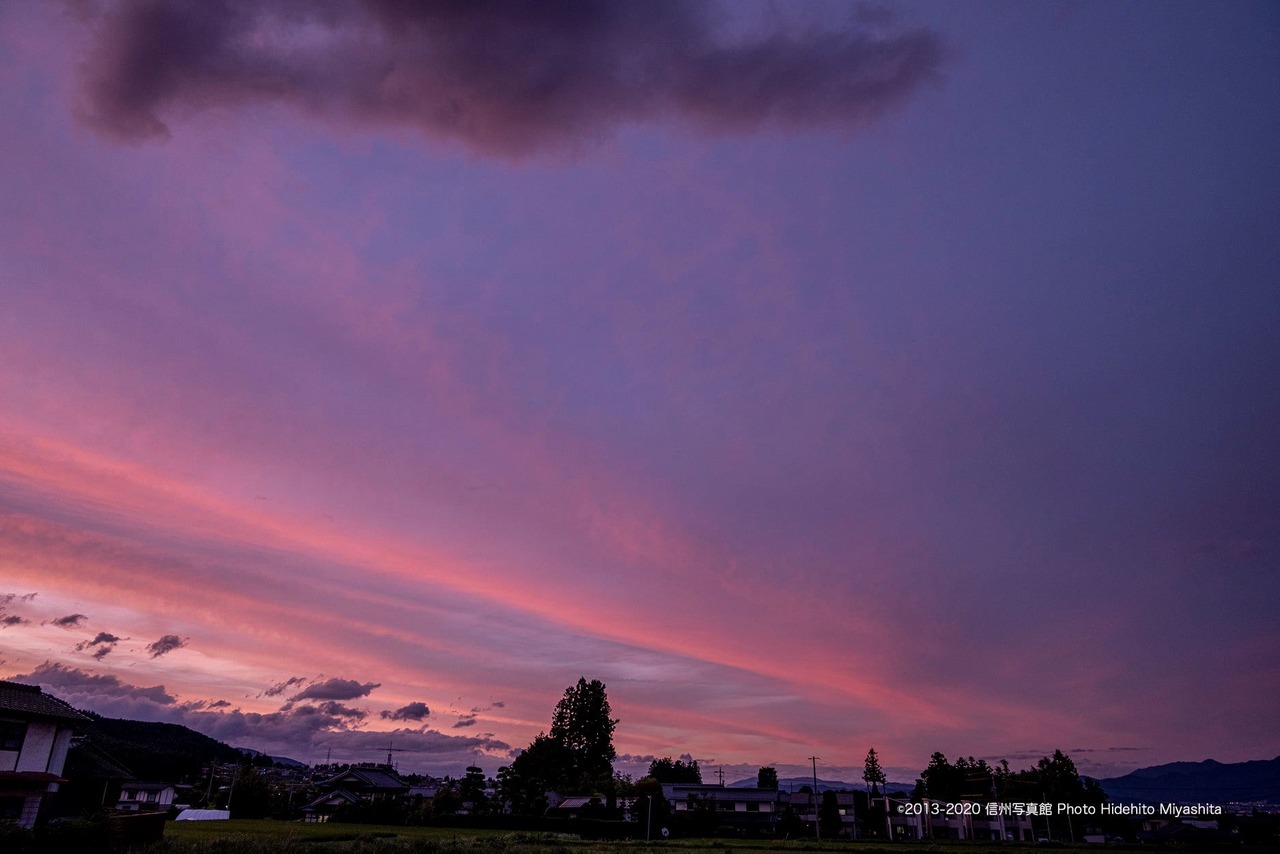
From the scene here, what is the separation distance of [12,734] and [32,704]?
1.99 metres

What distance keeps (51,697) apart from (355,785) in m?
88.3

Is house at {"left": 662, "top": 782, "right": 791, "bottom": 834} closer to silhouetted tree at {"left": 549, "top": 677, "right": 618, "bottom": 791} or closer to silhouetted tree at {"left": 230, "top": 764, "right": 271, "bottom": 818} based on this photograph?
silhouetted tree at {"left": 549, "top": 677, "right": 618, "bottom": 791}

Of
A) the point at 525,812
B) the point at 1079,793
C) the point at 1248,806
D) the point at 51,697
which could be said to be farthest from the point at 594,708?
the point at 1248,806

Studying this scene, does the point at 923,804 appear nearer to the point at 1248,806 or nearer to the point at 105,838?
the point at 1248,806

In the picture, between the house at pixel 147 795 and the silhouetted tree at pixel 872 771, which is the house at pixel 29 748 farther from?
the silhouetted tree at pixel 872 771

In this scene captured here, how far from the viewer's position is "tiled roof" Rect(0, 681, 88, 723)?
42.8 metres

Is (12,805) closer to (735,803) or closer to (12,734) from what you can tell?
(12,734)

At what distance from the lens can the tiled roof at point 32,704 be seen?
4284 centimetres

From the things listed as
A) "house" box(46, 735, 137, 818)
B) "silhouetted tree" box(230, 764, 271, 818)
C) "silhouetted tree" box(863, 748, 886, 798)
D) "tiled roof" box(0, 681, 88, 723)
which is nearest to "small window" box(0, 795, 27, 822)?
"tiled roof" box(0, 681, 88, 723)

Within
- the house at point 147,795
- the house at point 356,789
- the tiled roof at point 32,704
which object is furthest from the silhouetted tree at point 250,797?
the tiled roof at point 32,704

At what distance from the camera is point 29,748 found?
1695 inches

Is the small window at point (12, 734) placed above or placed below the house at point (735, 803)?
above

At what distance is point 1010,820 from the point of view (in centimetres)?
12875

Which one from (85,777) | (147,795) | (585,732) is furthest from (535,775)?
(85,777)
